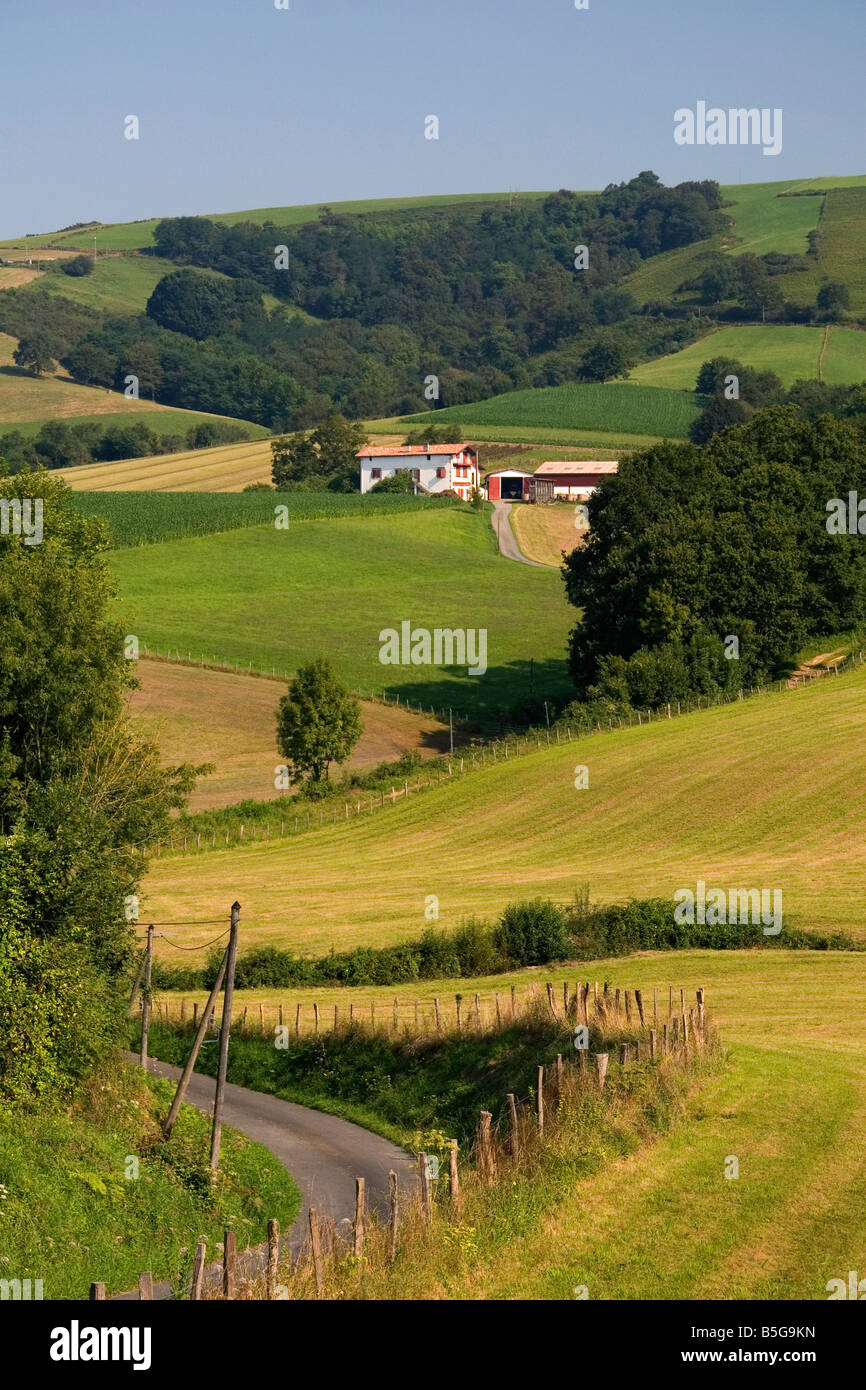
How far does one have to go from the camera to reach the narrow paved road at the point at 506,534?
149 m

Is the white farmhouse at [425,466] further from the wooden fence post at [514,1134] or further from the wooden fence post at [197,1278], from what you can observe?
the wooden fence post at [197,1278]

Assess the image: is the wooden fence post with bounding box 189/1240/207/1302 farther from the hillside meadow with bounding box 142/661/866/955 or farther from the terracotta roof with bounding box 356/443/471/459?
the terracotta roof with bounding box 356/443/471/459

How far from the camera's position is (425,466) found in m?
182

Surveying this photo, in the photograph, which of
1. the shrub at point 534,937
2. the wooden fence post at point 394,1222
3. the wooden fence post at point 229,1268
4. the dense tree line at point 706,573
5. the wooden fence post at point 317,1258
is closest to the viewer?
the wooden fence post at point 229,1268

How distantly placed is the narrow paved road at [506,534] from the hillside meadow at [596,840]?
63.8m

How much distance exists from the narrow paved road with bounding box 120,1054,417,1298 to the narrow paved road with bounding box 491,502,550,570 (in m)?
110

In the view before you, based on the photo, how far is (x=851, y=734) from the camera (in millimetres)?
76188

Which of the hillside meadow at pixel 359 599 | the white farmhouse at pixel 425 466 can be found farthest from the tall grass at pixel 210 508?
the white farmhouse at pixel 425 466

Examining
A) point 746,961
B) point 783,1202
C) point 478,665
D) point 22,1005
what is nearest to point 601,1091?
point 783,1202

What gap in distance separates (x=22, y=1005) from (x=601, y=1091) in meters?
11.7

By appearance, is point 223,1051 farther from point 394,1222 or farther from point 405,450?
point 405,450

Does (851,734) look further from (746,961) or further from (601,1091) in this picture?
(601,1091)

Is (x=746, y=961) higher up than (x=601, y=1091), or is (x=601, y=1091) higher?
(x=601, y=1091)
